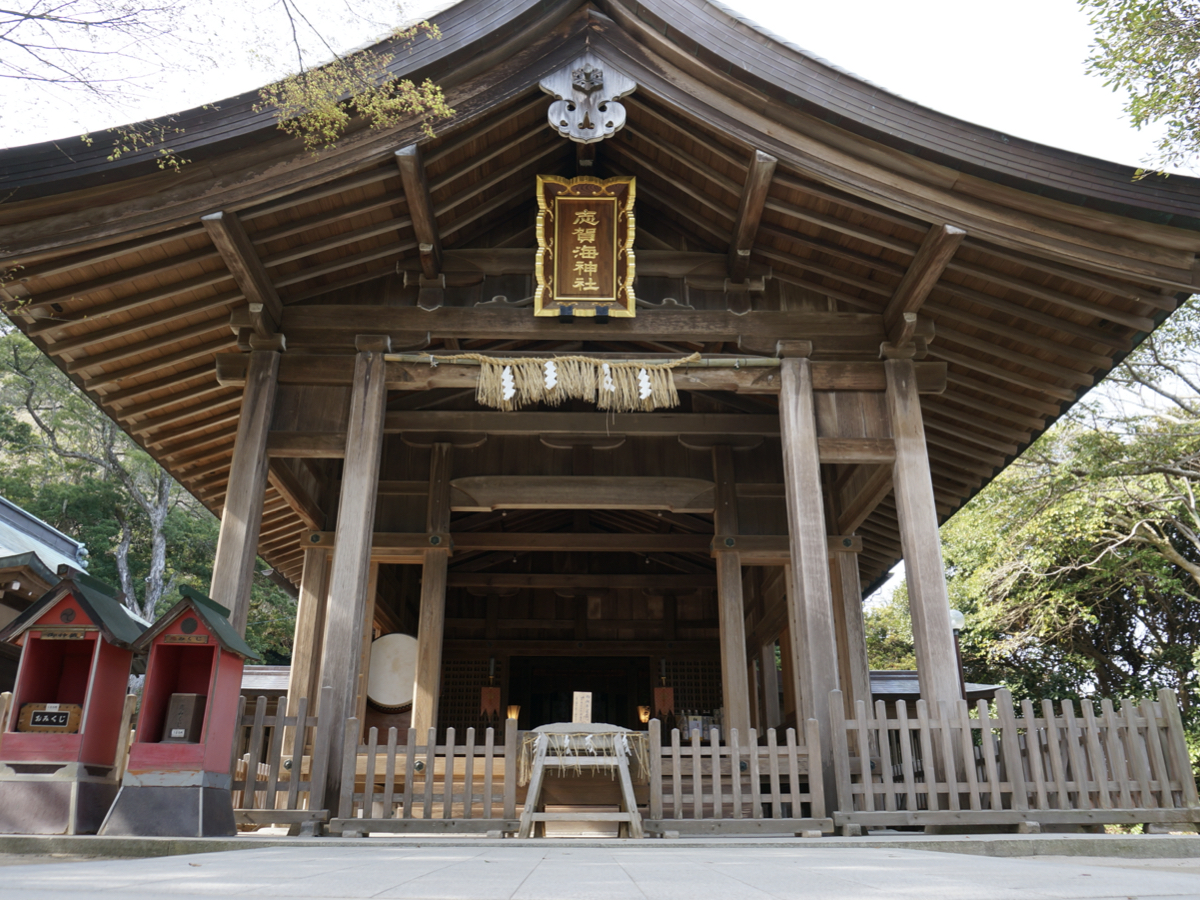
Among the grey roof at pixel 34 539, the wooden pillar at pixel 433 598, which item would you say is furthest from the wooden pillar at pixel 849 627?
the grey roof at pixel 34 539

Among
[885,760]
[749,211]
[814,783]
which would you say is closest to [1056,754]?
[885,760]

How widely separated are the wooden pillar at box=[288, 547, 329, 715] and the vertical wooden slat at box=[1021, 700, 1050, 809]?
765cm

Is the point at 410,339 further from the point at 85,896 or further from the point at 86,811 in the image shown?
the point at 85,896

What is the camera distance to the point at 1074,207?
670 cm

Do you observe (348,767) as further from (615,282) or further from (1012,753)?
(1012,753)

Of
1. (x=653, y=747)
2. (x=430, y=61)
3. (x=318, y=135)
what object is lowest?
(x=653, y=747)

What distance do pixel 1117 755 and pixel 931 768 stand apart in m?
1.27

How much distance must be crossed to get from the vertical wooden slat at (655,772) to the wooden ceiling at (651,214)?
3706 mm

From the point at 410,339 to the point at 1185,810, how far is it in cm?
716

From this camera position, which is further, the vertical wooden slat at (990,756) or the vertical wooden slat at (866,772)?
the vertical wooden slat at (866,772)

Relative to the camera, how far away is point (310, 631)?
35.1 feet

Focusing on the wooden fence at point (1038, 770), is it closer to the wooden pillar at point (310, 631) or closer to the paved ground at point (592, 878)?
the paved ground at point (592, 878)

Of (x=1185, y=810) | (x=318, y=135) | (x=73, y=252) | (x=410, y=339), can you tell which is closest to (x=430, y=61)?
(x=318, y=135)

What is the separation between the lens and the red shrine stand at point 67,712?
536 centimetres
